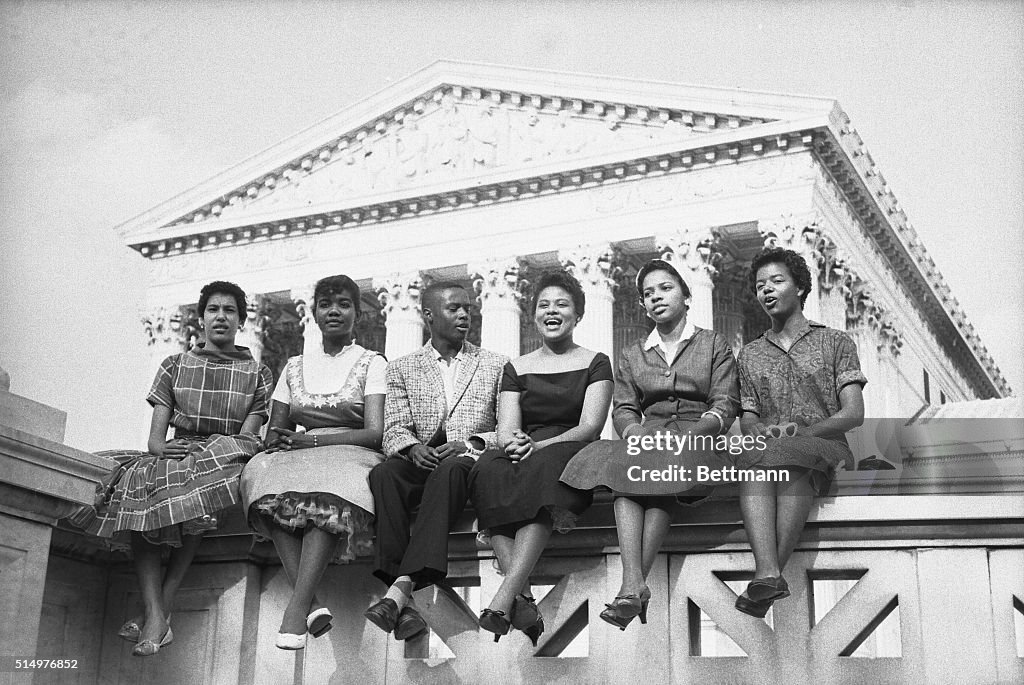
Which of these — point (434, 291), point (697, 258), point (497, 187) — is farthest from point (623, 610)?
point (497, 187)

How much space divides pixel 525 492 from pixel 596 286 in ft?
84.2

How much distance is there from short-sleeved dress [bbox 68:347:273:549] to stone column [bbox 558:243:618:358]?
23160 mm

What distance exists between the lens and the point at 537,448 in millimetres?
5461

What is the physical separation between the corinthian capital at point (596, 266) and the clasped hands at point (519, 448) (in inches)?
986

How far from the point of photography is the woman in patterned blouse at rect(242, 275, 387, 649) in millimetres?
5219

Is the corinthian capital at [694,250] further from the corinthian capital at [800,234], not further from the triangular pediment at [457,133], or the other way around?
the triangular pediment at [457,133]

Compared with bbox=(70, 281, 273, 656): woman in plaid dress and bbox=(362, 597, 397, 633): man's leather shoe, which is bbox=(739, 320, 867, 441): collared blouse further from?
bbox=(70, 281, 273, 656): woman in plaid dress

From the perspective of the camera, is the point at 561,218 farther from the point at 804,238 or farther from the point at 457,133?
the point at 804,238

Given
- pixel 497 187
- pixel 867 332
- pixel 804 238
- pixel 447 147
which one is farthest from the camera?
pixel 447 147

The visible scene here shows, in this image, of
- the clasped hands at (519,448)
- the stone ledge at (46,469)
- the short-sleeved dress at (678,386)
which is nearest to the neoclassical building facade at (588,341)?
the stone ledge at (46,469)

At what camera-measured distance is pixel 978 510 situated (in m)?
4.57

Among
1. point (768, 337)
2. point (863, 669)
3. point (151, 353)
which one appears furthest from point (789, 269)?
point (151, 353)

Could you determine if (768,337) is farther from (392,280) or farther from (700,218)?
(392,280)

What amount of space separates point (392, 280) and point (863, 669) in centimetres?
2957
